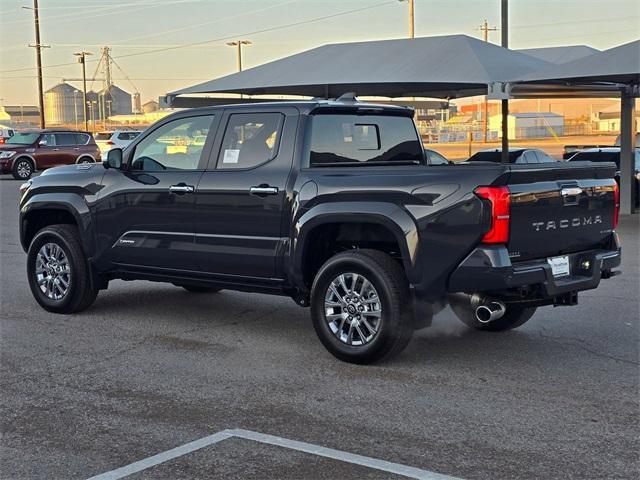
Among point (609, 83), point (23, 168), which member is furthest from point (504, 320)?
point (23, 168)

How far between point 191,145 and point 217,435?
3262 millimetres

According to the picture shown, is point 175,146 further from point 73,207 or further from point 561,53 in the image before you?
point 561,53

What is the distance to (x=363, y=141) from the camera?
720cm

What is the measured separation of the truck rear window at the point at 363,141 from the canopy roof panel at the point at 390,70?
9.63 metres

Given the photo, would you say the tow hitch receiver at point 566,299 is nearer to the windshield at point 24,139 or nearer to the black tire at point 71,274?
the black tire at point 71,274

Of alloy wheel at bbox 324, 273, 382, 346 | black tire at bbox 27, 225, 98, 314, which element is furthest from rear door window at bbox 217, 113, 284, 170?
black tire at bbox 27, 225, 98, 314

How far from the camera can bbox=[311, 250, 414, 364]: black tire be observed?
6031 mm

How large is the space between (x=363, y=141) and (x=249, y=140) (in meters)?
0.94

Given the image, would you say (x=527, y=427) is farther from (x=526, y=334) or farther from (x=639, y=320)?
(x=639, y=320)

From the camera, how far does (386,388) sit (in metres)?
5.71

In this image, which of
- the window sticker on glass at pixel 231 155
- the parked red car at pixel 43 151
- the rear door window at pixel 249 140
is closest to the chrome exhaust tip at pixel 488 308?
the rear door window at pixel 249 140

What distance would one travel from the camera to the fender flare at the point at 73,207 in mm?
7891

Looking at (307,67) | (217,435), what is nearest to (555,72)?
(307,67)

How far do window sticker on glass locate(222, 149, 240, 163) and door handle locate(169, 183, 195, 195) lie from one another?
36 centimetres
